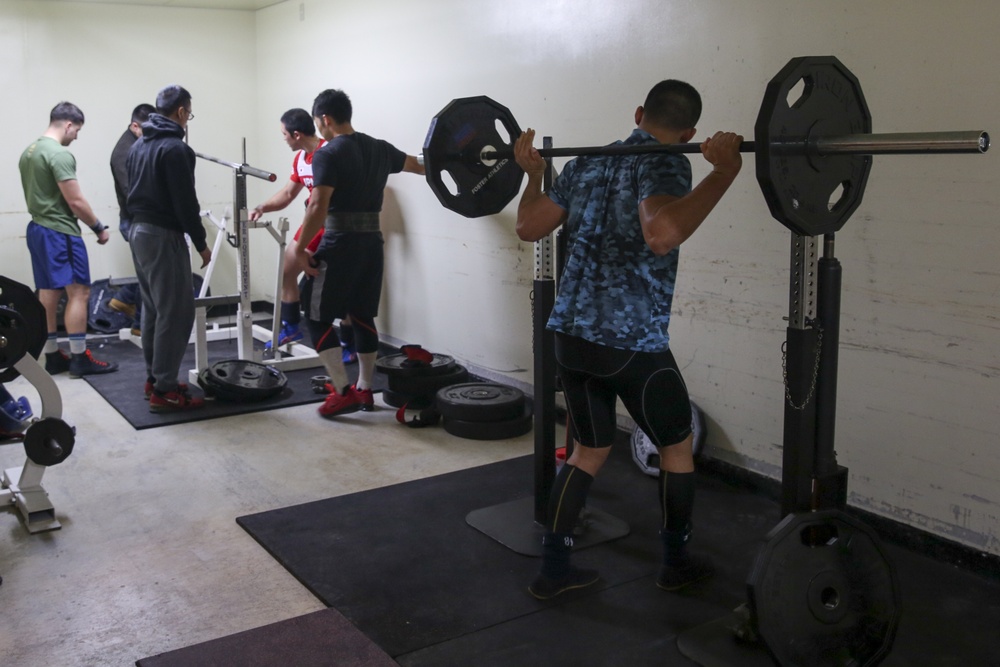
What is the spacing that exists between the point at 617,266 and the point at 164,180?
2584 mm

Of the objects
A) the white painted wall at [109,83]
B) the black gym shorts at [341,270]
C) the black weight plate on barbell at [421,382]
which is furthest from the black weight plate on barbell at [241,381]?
the white painted wall at [109,83]

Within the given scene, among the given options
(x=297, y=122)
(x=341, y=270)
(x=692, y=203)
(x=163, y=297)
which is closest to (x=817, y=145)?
(x=692, y=203)

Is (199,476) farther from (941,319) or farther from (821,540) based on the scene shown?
(941,319)

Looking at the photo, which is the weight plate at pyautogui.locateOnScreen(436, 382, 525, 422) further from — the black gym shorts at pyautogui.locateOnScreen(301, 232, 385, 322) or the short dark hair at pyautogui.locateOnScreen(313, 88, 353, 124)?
the short dark hair at pyautogui.locateOnScreen(313, 88, 353, 124)

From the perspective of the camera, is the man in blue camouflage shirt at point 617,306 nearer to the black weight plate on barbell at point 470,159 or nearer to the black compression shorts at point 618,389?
the black compression shorts at point 618,389

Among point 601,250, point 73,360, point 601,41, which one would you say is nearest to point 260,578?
point 601,250

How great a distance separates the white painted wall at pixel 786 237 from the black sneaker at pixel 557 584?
104cm

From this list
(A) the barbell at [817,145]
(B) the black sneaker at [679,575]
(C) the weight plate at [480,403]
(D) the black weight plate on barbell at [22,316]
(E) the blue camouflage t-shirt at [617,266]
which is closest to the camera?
(A) the barbell at [817,145]

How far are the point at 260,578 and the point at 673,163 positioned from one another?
165cm

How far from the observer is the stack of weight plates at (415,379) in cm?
442

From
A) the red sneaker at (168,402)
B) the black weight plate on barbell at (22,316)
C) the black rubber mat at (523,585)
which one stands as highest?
the black weight plate on barbell at (22,316)

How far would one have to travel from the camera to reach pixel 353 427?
14.1 feet

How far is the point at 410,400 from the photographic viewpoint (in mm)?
4402

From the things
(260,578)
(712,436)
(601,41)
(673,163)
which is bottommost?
(260,578)
